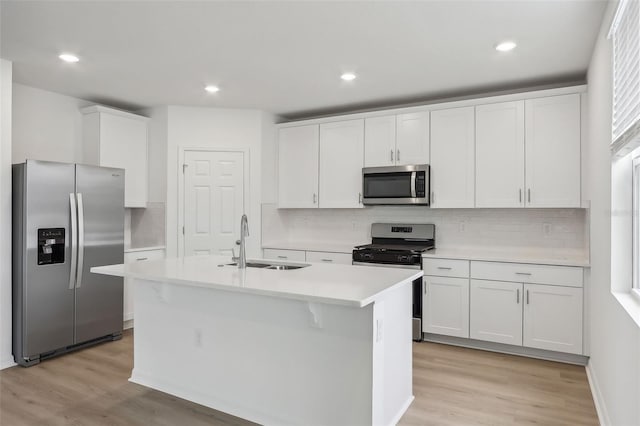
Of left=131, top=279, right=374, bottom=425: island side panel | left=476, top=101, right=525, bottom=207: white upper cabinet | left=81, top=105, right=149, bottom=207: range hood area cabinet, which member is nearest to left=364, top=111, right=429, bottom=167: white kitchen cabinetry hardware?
left=476, top=101, right=525, bottom=207: white upper cabinet

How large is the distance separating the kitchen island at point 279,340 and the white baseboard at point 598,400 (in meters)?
A: 1.12

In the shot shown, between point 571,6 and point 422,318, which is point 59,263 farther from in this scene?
point 571,6

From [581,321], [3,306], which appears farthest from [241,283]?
[581,321]

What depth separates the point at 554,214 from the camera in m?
4.01

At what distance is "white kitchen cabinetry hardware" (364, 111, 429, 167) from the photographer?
4320mm

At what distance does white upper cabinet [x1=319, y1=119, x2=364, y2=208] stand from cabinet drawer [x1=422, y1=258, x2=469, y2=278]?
1091 millimetres

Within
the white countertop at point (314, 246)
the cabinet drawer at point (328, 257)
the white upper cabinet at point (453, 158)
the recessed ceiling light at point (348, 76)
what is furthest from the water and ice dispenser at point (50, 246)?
the white upper cabinet at point (453, 158)

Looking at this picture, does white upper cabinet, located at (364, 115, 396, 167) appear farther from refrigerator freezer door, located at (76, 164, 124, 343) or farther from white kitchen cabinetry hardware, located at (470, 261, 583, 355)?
refrigerator freezer door, located at (76, 164, 124, 343)

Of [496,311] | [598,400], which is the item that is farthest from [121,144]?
[598,400]

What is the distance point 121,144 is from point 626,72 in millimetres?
4506

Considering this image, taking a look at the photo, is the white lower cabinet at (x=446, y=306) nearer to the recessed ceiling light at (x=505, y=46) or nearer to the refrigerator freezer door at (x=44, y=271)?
Answer: the recessed ceiling light at (x=505, y=46)

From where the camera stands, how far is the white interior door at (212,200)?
4816 mm

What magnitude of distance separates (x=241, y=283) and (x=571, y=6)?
252 cm

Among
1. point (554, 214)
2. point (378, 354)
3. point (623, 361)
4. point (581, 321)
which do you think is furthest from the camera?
point (554, 214)
